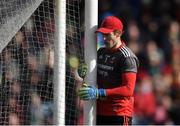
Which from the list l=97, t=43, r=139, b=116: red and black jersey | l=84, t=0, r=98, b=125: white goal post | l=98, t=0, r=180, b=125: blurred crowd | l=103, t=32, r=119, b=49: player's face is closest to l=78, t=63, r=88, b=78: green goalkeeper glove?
l=84, t=0, r=98, b=125: white goal post

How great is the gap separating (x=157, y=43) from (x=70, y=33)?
4814 millimetres

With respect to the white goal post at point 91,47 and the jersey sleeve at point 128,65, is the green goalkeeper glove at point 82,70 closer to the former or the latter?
the white goal post at point 91,47

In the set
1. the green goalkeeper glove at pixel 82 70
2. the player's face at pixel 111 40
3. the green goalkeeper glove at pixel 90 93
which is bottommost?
the green goalkeeper glove at pixel 90 93

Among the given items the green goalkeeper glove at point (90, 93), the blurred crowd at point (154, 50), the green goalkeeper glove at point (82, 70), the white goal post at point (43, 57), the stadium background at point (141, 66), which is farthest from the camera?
the blurred crowd at point (154, 50)

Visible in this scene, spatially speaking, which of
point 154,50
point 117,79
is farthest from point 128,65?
point 154,50

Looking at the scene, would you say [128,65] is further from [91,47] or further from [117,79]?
[91,47]

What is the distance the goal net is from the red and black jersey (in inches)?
15.4

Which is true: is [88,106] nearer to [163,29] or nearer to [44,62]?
[44,62]

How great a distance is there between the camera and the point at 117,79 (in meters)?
6.59

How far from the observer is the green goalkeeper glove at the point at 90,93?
6.43 m

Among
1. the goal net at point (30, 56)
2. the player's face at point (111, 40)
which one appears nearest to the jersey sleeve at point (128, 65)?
the player's face at point (111, 40)

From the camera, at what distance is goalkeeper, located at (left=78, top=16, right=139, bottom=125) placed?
6480mm

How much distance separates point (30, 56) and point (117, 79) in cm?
90

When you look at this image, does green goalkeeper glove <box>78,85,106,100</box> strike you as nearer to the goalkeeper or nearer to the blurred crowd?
the goalkeeper
